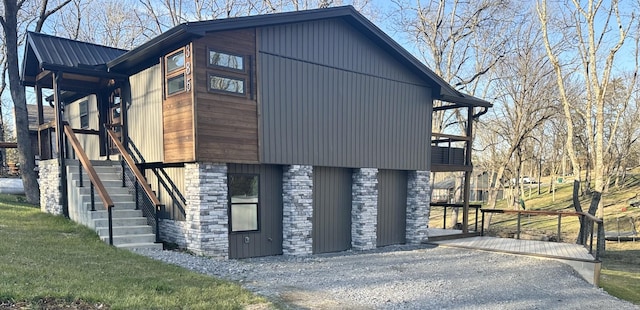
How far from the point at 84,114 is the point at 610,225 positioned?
2774cm

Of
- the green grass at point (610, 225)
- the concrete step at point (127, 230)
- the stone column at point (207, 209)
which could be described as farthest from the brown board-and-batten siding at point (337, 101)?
the green grass at point (610, 225)

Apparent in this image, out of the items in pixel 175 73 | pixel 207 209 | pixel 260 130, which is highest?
pixel 175 73

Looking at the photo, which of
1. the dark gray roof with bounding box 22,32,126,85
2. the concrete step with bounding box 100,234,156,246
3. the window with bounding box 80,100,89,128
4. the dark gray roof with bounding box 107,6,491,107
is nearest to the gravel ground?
the concrete step with bounding box 100,234,156,246

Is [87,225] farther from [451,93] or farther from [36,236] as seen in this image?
[451,93]

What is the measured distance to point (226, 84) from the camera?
7914 millimetres

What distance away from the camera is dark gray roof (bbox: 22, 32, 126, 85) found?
9.23 m

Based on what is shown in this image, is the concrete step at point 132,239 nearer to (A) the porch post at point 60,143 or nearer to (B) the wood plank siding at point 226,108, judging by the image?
(B) the wood plank siding at point 226,108

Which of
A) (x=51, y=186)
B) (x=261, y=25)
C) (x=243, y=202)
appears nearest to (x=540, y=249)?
(x=243, y=202)

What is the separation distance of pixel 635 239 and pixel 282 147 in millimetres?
20168

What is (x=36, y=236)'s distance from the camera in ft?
24.7

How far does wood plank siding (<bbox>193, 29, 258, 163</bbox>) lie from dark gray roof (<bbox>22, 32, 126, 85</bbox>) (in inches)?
141

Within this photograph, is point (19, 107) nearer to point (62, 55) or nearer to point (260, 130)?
point (62, 55)

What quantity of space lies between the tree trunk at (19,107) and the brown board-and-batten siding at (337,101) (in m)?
9.66

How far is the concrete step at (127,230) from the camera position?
7863 mm
